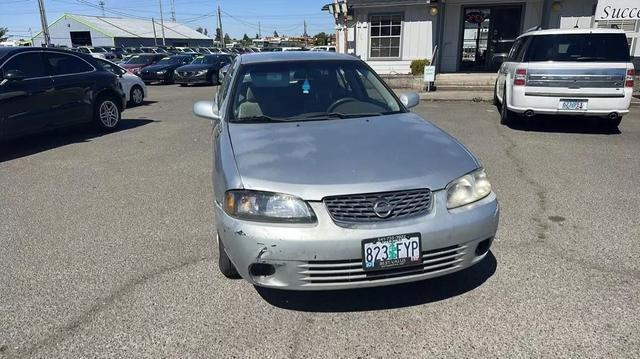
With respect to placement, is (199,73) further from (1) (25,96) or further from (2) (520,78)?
(2) (520,78)

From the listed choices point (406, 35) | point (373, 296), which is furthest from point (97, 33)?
point (373, 296)

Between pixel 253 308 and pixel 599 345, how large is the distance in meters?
2.00

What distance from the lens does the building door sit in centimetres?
1522

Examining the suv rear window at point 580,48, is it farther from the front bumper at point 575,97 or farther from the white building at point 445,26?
the white building at point 445,26

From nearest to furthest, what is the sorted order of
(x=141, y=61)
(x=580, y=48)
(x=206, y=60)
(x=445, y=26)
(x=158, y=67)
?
(x=580, y=48)
(x=445, y=26)
(x=206, y=60)
(x=158, y=67)
(x=141, y=61)

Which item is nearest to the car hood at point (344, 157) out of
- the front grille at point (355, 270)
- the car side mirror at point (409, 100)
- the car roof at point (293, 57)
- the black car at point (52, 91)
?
the front grille at point (355, 270)

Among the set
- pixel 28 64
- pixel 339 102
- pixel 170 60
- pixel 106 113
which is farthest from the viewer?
pixel 170 60

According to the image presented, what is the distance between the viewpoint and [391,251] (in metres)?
2.48

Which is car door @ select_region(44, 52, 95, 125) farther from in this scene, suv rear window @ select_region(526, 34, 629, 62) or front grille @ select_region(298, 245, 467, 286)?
suv rear window @ select_region(526, 34, 629, 62)

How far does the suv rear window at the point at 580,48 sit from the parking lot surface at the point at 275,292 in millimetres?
2617

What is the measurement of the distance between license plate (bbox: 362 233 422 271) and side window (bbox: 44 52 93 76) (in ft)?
24.0

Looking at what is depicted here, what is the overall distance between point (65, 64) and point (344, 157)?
23.3 feet

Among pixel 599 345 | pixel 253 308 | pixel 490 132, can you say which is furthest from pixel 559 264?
pixel 490 132

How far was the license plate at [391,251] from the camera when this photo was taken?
2459 millimetres
